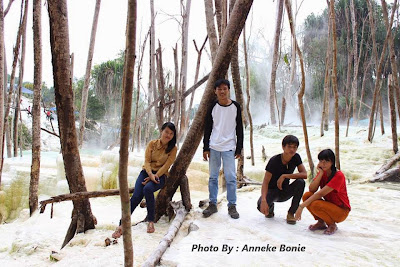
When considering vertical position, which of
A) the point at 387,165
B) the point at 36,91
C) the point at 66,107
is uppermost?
the point at 36,91

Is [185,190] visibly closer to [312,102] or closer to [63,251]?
[63,251]

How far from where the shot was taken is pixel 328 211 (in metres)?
2.18

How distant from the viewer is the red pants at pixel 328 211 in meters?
2.17

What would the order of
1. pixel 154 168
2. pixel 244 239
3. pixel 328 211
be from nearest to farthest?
pixel 244 239 < pixel 328 211 < pixel 154 168

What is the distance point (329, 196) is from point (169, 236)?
110cm

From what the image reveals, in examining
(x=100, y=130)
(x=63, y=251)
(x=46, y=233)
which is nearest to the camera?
(x=63, y=251)

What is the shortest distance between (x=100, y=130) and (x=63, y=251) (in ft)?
52.0

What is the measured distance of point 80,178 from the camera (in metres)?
2.83

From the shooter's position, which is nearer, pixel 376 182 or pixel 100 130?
pixel 376 182

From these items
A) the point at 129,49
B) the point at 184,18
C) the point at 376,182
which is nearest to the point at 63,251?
the point at 129,49

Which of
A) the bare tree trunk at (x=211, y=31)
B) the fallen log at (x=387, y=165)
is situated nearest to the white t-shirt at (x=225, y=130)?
the bare tree trunk at (x=211, y=31)

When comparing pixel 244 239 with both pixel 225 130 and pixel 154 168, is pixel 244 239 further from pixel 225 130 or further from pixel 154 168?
pixel 154 168

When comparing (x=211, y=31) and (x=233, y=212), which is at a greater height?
(x=211, y=31)

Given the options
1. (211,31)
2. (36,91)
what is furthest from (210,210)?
(36,91)
